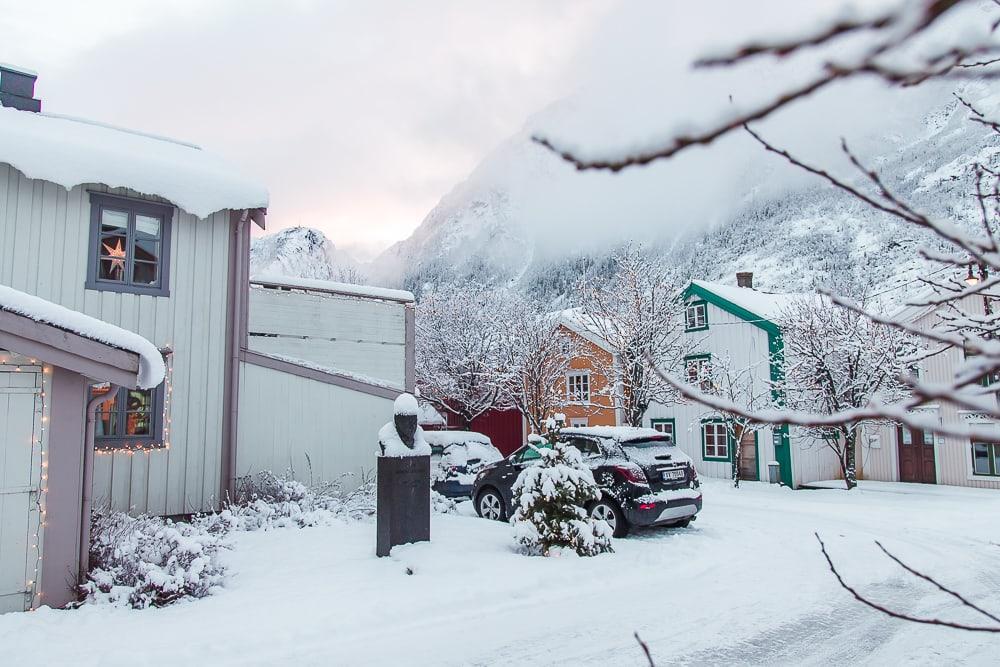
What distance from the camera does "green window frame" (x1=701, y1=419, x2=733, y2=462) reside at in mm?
24250

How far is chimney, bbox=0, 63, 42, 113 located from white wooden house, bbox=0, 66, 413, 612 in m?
0.02

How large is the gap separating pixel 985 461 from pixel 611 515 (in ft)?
52.5

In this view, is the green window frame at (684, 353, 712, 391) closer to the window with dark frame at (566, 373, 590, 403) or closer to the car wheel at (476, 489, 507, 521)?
the window with dark frame at (566, 373, 590, 403)

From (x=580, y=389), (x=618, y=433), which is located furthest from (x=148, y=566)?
(x=580, y=389)

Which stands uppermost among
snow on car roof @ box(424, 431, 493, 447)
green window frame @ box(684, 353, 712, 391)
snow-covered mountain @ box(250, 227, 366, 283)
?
snow-covered mountain @ box(250, 227, 366, 283)

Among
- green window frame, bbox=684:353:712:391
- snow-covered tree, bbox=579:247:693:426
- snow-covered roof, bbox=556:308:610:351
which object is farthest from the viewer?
snow-covered roof, bbox=556:308:610:351

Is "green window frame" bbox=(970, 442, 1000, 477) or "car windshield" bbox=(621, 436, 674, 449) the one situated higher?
"car windshield" bbox=(621, 436, 674, 449)

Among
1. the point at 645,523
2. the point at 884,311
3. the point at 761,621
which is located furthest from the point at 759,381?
the point at 761,621

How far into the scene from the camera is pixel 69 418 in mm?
7562

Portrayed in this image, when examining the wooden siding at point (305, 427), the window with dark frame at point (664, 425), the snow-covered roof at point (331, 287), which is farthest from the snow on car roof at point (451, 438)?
the window with dark frame at point (664, 425)

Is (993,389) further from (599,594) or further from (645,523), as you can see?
(645,523)

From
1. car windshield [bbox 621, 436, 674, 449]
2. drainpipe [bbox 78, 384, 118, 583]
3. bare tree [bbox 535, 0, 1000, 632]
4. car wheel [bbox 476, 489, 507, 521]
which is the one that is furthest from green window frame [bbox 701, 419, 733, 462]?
bare tree [bbox 535, 0, 1000, 632]

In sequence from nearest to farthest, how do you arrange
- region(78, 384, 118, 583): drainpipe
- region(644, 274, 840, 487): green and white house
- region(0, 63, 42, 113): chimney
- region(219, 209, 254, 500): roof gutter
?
region(78, 384, 118, 583): drainpipe → region(219, 209, 254, 500): roof gutter → region(0, 63, 42, 113): chimney → region(644, 274, 840, 487): green and white house

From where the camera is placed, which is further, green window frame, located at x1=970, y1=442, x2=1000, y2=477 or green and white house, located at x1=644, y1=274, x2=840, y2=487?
green and white house, located at x1=644, y1=274, x2=840, y2=487
